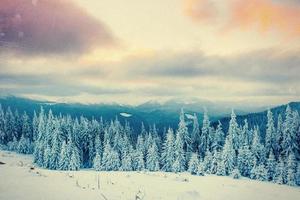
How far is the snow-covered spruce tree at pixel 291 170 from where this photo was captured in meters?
48.2

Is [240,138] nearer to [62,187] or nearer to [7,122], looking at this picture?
[62,187]

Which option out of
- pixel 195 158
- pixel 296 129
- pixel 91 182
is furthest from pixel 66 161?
pixel 91 182

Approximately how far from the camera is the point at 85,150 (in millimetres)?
90812

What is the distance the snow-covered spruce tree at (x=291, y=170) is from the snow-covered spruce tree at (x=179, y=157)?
20.5 m

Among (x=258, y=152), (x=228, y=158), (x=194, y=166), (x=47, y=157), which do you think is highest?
(x=258, y=152)

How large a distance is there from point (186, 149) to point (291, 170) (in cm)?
2844

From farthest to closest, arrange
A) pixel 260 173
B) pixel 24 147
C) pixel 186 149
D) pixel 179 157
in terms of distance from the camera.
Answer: pixel 24 147 < pixel 186 149 < pixel 179 157 < pixel 260 173

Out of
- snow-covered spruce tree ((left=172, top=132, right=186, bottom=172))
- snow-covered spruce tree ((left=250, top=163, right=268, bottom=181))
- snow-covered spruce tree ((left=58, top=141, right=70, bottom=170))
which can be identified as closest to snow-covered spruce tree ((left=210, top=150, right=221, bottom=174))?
snow-covered spruce tree ((left=250, top=163, right=268, bottom=181))

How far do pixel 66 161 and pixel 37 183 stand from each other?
53273mm

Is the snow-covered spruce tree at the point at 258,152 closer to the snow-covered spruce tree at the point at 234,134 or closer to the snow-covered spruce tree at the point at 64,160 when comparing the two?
the snow-covered spruce tree at the point at 234,134

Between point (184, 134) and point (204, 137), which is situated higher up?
point (184, 134)

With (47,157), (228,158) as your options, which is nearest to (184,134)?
(228,158)

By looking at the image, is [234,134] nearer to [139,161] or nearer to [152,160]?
[152,160]

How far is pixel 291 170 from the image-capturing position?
49.3 meters
